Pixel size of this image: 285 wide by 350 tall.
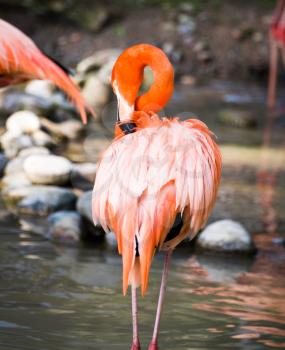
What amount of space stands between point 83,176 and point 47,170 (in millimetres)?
246

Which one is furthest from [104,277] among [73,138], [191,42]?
[191,42]

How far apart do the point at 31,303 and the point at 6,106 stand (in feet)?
13.4

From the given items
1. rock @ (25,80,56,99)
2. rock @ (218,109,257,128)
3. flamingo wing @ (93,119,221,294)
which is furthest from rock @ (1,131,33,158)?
flamingo wing @ (93,119,221,294)

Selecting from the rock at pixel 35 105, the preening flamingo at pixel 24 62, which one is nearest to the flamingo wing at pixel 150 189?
the preening flamingo at pixel 24 62

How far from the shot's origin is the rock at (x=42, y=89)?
848 centimetres

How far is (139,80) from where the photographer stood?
11.3 feet

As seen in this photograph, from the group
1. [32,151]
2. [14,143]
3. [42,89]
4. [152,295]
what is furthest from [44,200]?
[42,89]

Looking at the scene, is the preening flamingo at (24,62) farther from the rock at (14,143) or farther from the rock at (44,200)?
the rock at (14,143)

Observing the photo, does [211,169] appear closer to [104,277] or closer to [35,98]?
[104,277]

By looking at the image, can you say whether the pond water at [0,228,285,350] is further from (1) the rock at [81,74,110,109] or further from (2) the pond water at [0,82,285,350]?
(1) the rock at [81,74,110,109]

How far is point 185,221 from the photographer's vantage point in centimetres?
319

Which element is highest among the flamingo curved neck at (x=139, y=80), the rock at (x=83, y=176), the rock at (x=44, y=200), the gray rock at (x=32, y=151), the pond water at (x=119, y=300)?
the flamingo curved neck at (x=139, y=80)

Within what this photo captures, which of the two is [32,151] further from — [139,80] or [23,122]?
[139,80]

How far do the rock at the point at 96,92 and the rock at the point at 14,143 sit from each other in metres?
2.09
